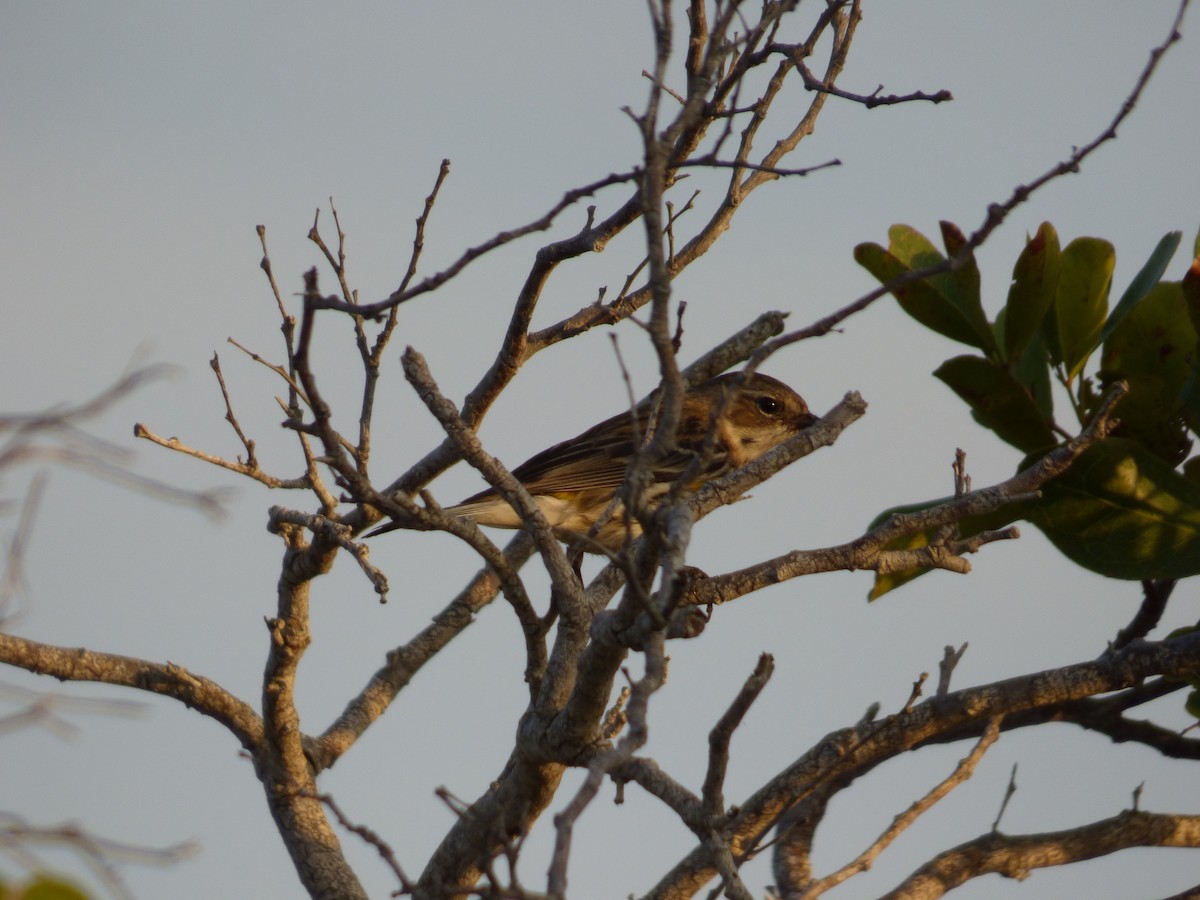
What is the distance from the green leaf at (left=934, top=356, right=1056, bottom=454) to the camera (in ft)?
15.9

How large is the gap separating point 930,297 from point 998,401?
1.53 ft

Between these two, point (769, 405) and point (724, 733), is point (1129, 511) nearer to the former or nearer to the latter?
point (724, 733)

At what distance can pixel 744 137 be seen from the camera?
5797 mm

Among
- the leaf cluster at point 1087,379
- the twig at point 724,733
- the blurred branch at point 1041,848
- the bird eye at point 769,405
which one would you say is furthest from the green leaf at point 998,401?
the bird eye at point 769,405

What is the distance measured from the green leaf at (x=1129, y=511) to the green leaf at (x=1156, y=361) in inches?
10.0

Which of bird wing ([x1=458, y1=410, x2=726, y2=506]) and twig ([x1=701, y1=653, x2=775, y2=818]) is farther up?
bird wing ([x1=458, y1=410, x2=726, y2=506])

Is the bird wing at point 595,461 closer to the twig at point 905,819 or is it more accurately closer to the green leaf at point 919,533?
the green leaf at point 919,533

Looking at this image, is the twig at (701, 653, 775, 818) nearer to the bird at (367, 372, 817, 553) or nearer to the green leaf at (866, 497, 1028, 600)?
the green leaf at (866, 497, 1028, 600)

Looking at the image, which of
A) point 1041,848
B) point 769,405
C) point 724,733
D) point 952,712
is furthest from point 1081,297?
point 769,405

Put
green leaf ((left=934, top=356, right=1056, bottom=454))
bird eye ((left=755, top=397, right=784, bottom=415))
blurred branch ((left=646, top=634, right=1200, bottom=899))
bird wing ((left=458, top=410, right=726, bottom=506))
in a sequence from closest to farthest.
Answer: blurred branch ((left=646, top=634, right=1200, bottom=899)) < green leaf ((left=934, top=356, right=1056, bottom=454)) < bird wing ((left=458, top=410, right=726, bottom=506)) < bird eye ((left=755, top=397, right=784, bottom=415))

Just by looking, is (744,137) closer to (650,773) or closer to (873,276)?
(873,276)

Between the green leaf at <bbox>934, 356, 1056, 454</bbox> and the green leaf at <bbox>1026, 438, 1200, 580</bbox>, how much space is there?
0.75 ft

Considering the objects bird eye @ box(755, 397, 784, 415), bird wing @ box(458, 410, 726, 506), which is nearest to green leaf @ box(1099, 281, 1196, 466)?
bird wing @ box(458, 410, 726, 506)

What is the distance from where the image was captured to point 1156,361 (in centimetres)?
497
